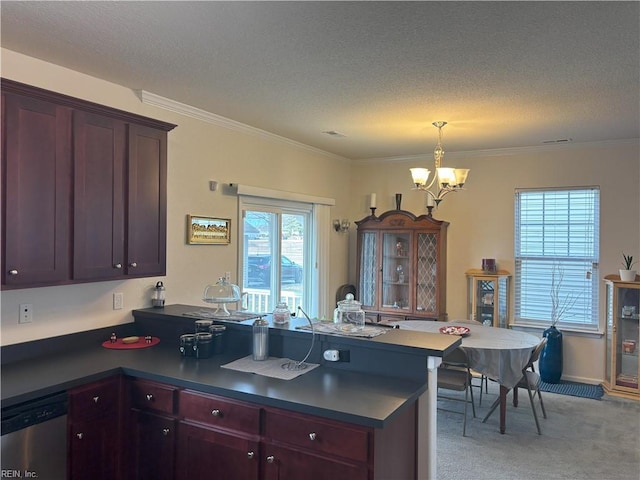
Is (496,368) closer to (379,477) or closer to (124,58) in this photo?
(379,477)

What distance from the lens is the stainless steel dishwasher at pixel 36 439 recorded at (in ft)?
7.01

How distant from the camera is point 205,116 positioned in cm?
396

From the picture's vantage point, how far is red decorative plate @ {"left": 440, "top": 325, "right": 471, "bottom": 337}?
4133mm

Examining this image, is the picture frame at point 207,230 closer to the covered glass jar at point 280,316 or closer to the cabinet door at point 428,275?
the covered glass jar at point 280,316

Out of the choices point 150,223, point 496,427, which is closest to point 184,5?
point 150,223

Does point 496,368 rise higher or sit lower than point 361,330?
lower

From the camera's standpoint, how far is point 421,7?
2.11 metres

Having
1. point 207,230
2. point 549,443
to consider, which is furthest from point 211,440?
point 549,443

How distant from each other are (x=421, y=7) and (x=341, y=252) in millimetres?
4229

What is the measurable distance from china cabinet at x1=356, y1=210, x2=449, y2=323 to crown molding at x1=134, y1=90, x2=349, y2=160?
1.51 m

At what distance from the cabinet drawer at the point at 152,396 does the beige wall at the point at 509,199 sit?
400cm

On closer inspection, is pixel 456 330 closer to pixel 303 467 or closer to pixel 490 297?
pixel 490 297

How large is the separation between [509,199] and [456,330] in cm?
206

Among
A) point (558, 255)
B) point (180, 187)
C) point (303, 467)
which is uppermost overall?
point (180, 187)
